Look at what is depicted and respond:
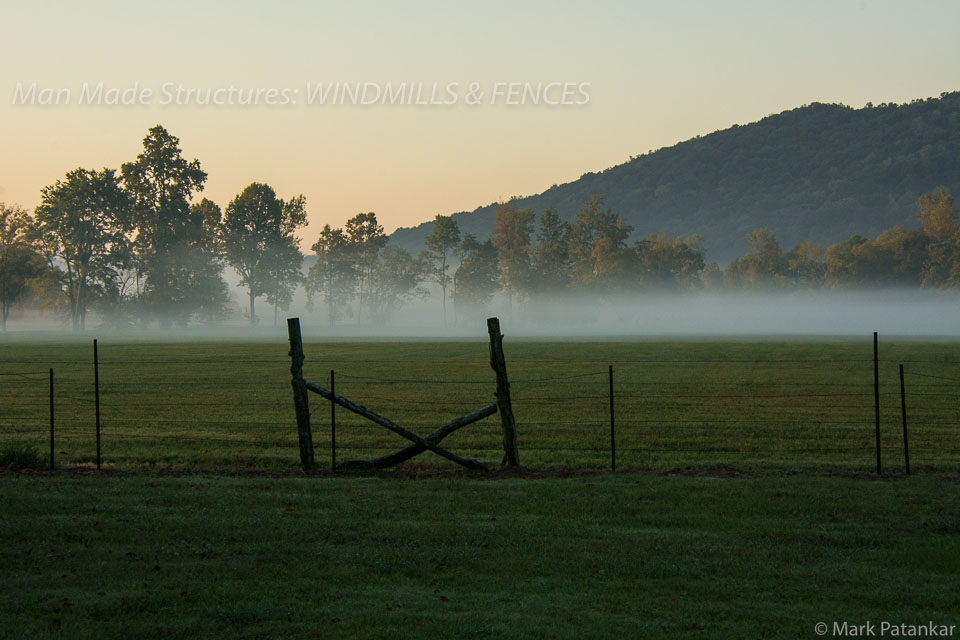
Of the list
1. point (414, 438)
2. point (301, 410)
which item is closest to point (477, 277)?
point (301, 410)

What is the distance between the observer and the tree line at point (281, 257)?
116938 millimetres

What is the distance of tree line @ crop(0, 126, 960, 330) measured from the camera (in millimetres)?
116938

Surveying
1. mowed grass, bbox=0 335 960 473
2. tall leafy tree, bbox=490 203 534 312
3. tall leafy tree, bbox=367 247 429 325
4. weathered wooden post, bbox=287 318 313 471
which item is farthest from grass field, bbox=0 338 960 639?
tall leafy tree, bbox=367 247 429 325

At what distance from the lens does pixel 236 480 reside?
13.2 metres

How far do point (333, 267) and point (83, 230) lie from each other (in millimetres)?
37125

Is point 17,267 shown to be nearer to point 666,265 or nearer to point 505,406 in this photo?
point 666,265

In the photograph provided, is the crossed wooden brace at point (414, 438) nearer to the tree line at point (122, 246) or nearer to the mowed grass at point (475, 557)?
the mowed grass at point (475, 557)

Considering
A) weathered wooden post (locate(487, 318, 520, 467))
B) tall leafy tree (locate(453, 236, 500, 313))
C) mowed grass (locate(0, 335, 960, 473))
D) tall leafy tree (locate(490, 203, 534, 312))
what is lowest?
mowed grass (locate(0, 335, 960, 473))

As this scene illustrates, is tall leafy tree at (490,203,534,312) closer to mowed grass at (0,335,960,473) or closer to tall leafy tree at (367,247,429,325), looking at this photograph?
tall leafy tree at (367,247,429,325)

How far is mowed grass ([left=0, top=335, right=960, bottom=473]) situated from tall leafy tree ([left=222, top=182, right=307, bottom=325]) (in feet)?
254

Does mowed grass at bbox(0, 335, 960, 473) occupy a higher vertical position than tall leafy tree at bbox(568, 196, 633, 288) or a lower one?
lower

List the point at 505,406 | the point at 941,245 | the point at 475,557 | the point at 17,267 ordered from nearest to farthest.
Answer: the point at 475,557 < the point at 505,406 < the point at 17,267 < the point at 941,245

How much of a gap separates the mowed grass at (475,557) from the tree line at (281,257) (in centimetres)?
11276

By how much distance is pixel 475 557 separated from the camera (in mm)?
8906
